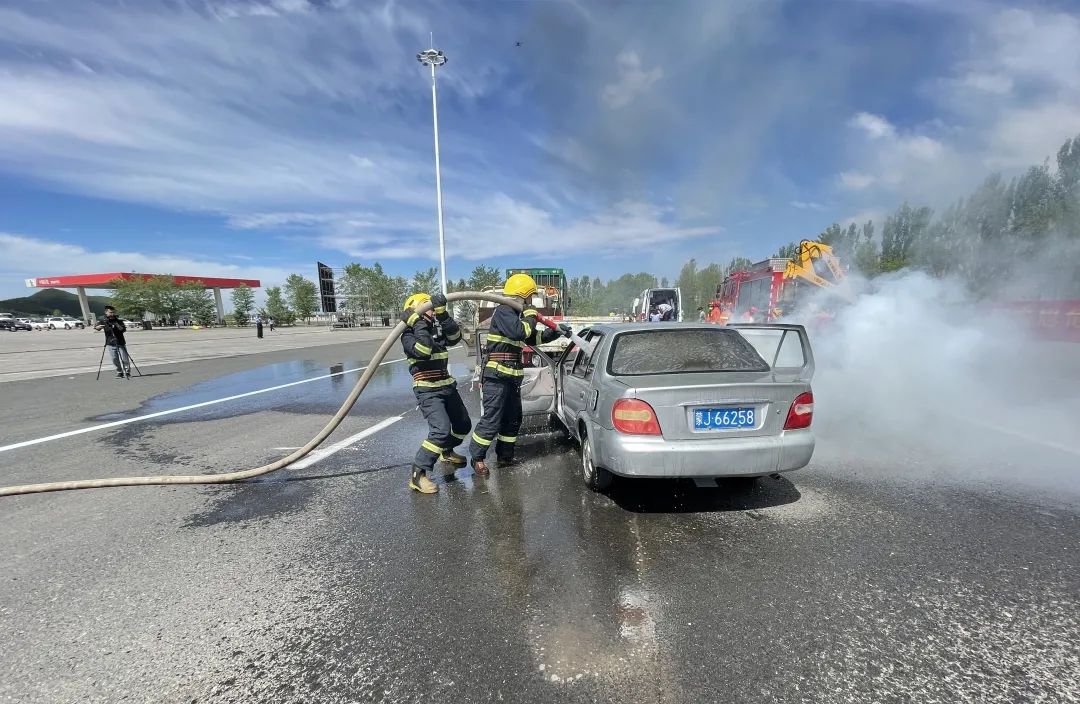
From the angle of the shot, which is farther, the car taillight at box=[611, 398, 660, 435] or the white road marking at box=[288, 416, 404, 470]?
the white road marking at box=[288, 416, 404, 470]

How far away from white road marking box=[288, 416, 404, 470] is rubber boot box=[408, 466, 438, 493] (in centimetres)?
149

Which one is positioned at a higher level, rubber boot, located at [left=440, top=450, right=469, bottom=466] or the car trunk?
the car trunk

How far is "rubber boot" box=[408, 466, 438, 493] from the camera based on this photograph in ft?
13.4

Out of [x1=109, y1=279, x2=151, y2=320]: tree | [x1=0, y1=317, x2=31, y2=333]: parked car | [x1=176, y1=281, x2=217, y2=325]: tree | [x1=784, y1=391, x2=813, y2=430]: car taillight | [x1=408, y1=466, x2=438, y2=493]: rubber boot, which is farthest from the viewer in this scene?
[x1=176, y1=281, x2=217, y2=325]: tree

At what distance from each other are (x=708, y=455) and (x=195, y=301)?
73.4 meters

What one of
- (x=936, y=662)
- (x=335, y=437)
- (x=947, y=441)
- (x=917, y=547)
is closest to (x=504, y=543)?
(x=936, y=662)

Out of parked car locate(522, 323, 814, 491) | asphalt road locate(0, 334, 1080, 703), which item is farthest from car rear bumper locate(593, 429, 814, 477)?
asphalt road locate(0, 334, 1080, 703)

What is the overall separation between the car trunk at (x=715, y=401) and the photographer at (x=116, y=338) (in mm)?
12957

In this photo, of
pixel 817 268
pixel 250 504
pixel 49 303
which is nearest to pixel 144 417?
pixel 250 504

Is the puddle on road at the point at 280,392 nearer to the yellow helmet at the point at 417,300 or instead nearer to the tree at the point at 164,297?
the yellow helmet at the point at 417,300

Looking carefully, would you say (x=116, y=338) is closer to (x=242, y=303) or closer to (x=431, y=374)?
(x=431, y=374)

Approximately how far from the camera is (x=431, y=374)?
431 cm

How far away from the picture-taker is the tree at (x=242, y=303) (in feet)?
224

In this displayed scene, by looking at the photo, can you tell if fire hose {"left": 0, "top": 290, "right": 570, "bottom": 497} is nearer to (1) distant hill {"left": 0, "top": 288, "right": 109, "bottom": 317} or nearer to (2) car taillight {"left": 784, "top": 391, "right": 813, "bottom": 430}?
(2) car taillight {"left": 784, "top": 391, "right": 813, "bottom": 430}
